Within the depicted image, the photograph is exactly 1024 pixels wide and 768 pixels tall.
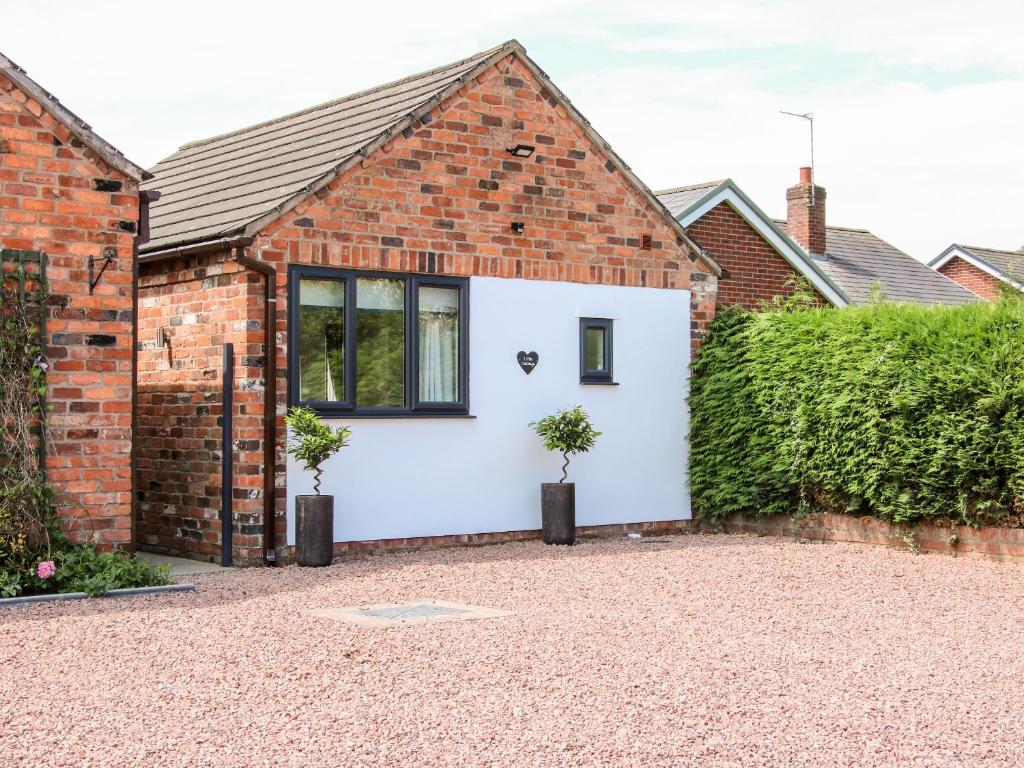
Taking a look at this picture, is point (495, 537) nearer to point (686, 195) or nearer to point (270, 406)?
point (270, 406)

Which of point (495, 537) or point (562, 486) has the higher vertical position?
point (562, 486)

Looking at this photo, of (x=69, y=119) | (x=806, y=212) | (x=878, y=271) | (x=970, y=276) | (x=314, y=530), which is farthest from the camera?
(x=970, y=276)

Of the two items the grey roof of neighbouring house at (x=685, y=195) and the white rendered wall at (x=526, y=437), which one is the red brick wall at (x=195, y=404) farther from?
the grey roof of neighbouring house at (x=685, y=195)

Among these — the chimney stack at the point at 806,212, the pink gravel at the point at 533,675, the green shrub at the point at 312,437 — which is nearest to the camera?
the pink gravel at the point at 533,675

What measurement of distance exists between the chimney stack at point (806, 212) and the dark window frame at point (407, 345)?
671 inches

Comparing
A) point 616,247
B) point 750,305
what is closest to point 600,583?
point 616,247

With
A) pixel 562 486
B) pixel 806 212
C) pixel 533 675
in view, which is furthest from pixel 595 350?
pixel 806 212

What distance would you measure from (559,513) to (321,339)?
3155mm

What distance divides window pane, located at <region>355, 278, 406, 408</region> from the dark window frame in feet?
0.20

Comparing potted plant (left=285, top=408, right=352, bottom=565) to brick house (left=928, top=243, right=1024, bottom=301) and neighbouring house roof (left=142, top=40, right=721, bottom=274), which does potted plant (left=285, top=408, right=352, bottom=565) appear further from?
brick house (left=928, top=243, right=1024, bottom=301)

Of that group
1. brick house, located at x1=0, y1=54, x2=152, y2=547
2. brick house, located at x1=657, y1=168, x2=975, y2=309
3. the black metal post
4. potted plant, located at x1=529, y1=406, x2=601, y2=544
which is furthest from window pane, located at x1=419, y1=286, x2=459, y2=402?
brick house, located at x1=657, y1=168, x2=975, y2=309

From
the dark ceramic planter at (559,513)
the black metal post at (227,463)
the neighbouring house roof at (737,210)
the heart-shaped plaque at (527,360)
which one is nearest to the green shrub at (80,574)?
the black metal post at (227,463)

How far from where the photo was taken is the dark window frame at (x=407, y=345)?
12133 millimetres

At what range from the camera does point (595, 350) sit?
14.6m
